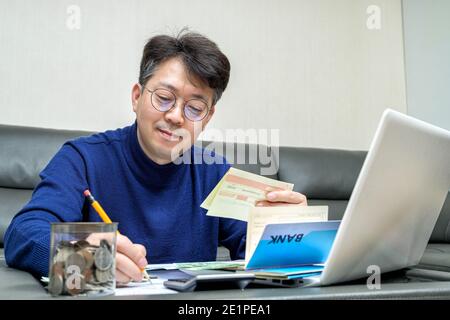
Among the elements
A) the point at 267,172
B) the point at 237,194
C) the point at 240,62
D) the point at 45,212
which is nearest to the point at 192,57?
the point at 237,194

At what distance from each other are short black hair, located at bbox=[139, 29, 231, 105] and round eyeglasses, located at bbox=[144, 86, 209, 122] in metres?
0.06

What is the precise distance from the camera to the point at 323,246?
805 mm

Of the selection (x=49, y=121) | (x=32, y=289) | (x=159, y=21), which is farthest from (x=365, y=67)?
(x=32, y=289)

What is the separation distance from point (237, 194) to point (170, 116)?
297 millimetres

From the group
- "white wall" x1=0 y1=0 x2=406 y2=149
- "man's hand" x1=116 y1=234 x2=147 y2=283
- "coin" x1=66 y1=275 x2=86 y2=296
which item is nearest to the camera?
"coin" x1=66 y1=275 x2=86 y2=296

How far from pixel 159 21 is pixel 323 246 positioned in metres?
2.01

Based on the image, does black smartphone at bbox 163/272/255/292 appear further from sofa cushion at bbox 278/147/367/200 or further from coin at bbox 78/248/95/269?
sofa cushion at bbox 278/147/367/200

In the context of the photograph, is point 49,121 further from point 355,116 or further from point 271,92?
point 355,116

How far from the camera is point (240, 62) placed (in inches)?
108

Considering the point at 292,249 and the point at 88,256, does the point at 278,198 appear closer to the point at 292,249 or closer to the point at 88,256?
the point at 292,249

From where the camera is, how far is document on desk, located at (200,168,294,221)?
909mm

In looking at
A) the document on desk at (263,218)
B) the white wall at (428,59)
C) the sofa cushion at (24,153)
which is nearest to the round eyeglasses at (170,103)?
the document on desk at (263,218)

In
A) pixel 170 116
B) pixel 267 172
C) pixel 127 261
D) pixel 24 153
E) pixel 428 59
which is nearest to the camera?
pixel 127 261

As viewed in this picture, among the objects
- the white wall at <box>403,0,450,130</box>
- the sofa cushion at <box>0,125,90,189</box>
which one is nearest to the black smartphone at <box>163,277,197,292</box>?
the sofa cushion at <box>0,125,90,189</box>
